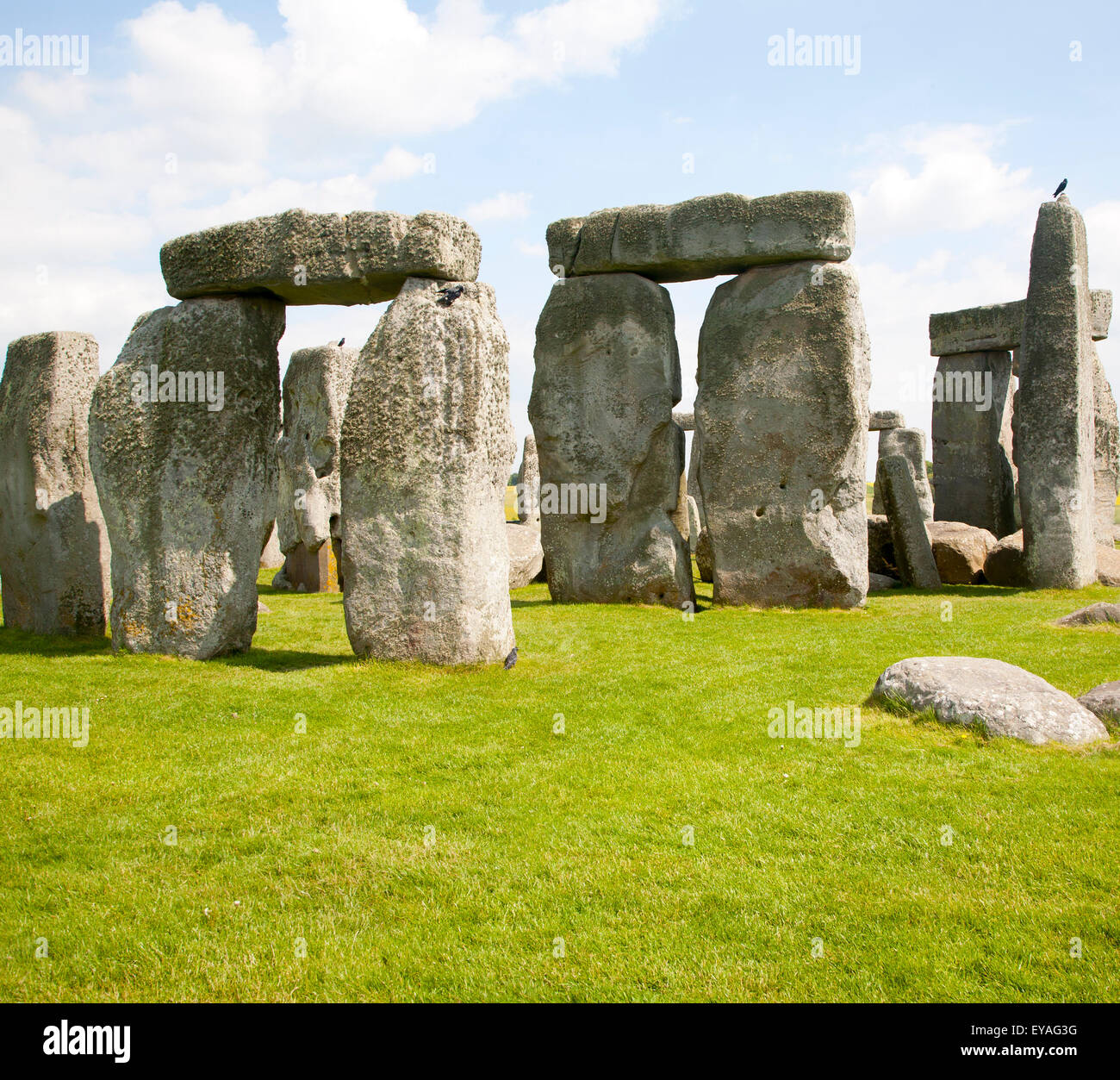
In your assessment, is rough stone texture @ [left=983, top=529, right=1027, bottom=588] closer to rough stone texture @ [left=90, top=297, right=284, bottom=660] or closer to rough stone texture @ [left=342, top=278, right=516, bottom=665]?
rough stone texture @ [left=342, top=278, right=516, bottom=665]

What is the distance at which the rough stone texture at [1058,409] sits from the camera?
12047 mm

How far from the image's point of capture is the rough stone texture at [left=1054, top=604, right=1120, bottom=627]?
8797 mm

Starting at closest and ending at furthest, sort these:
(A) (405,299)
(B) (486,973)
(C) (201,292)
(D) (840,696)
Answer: (B) (486,973) → (D) (840,696) → (A) (405,299) → (C) (201,292)

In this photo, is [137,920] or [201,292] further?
[201,292]

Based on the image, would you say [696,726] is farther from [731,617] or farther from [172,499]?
[731,617]

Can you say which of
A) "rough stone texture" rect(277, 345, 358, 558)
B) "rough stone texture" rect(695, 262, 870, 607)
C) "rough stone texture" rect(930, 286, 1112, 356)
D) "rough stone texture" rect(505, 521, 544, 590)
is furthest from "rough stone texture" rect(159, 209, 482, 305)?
"rough stone texture" rect(930, 286, 1112, 356)

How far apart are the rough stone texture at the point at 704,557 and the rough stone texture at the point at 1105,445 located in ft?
19.4

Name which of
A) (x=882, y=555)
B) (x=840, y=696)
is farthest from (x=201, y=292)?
(x=882, y=555)

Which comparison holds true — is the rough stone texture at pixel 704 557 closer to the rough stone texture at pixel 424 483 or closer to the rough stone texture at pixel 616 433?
the rough stone texture at pixel 616 433

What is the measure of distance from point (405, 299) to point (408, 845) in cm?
433

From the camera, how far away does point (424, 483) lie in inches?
275

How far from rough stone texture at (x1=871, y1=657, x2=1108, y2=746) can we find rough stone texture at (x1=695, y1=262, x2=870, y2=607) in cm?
531
